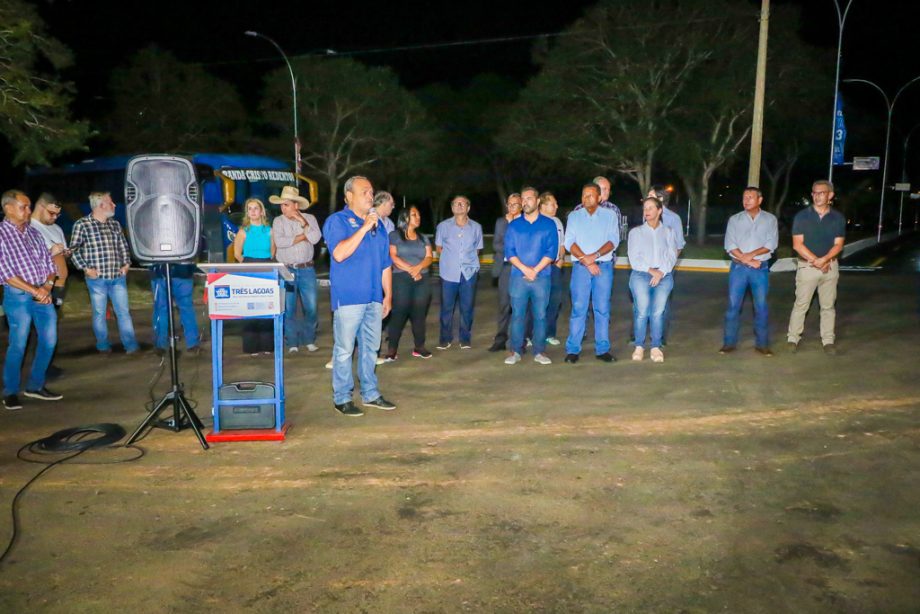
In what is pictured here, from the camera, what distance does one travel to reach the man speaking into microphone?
235 inches

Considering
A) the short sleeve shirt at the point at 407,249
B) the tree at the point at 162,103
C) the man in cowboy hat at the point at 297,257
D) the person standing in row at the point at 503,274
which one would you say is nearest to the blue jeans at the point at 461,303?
the person standing in row at the point at 503,274

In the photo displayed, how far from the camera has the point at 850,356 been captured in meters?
8.48

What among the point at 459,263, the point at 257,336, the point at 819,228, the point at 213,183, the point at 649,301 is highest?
the point at 213,183

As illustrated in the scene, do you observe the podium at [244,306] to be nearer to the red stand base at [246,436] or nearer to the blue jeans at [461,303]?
the red stand base at [246,436]

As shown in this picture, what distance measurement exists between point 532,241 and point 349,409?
285 centimetres

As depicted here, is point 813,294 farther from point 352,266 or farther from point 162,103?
point 162,103

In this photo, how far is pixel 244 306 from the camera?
18.2ft

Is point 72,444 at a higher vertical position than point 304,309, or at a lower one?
lower

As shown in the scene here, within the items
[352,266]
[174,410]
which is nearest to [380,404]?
[352,266]

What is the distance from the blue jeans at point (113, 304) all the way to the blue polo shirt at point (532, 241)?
4263 millimetres

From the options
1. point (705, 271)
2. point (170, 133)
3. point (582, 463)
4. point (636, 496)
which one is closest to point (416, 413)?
point (582, 463)

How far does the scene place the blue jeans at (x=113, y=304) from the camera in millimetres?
8625

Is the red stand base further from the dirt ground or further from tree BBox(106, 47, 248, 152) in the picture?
tree BBox(106, 47, 248, 152)

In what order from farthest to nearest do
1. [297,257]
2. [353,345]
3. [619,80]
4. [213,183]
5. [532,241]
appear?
1. [619,80]
2. [213,183]
3. [297,257]
4. [532,241]
5. [353,345]
